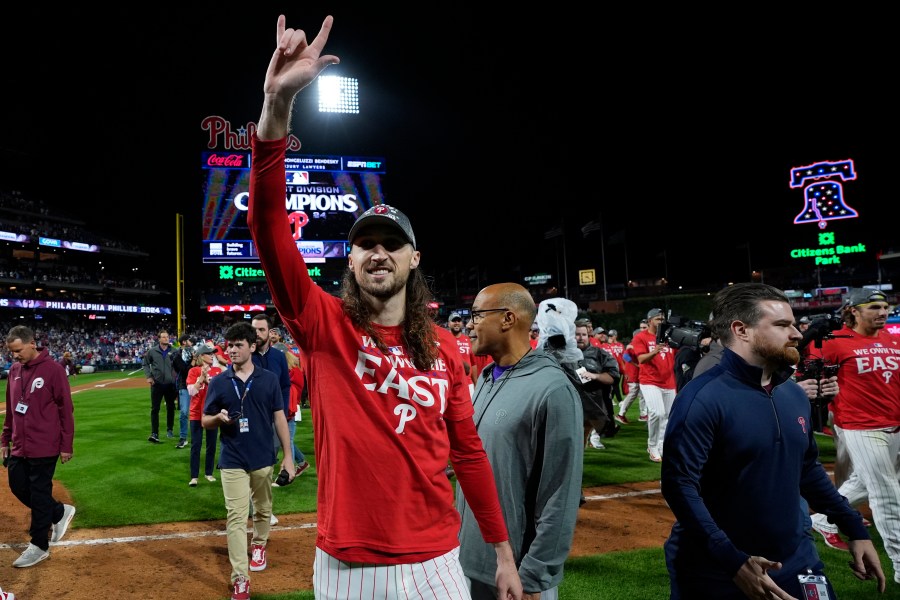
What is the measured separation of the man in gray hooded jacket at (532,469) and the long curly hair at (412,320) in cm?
71

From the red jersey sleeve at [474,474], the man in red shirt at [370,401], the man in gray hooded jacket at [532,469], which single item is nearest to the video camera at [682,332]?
the man in gray hooded jacket at [532,469]

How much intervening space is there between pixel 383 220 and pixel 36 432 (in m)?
5.68

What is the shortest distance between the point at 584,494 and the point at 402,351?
613 centimetres

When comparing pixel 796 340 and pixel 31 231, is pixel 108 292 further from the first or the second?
pixel 796 340

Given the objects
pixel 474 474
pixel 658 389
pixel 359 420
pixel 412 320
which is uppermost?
pixel 412 320

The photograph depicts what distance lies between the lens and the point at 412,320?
2277 mm

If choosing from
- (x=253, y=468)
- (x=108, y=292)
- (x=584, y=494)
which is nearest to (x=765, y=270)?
(x=584, y=494)

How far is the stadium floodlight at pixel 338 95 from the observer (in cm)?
3941

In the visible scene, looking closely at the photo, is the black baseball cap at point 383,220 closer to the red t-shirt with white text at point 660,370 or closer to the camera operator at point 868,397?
the camera operator at point 868,397

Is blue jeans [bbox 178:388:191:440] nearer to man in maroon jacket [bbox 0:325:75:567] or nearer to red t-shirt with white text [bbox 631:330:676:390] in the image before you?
man in maroon jacket [bbox 0:325:75:567]

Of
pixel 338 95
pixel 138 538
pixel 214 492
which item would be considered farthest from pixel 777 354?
pixel 338 95

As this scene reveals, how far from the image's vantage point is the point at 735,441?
247 centimetres

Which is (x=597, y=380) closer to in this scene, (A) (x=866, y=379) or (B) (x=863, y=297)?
(A) (x=866, y=379)

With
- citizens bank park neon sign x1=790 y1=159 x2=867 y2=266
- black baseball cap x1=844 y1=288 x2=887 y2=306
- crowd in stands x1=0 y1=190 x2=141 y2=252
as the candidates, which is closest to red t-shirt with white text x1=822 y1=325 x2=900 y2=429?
black baseball cap x1=844 y1=288 x2=887 y2=306
